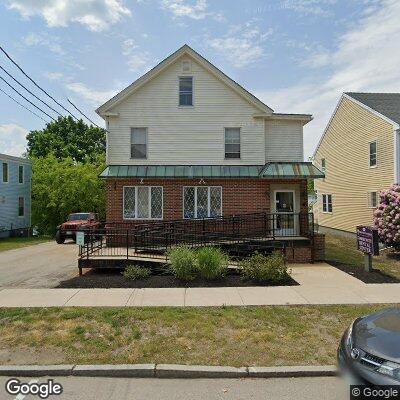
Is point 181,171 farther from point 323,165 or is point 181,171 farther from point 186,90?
point 323,165

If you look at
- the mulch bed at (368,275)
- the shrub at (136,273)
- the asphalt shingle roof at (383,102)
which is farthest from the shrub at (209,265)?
the asphalt shingle roof at (383,102)

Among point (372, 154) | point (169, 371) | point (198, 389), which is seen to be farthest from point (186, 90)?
point (198, 389)

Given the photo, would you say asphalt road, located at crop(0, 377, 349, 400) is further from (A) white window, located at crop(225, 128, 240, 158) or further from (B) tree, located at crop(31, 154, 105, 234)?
(B) tree, located at crop(31, 154, 105, 234)

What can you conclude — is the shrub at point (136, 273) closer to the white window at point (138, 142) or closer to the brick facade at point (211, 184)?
the brick facade at point (211, 184)

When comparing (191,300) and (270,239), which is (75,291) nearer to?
(191,300)

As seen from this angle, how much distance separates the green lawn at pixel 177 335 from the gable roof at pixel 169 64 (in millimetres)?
10922

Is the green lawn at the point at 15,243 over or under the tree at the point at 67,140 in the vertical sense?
under

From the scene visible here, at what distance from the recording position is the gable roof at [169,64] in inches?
665

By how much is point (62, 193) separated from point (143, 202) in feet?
61.7

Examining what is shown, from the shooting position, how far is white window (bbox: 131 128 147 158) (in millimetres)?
17125

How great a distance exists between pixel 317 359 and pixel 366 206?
1863cm

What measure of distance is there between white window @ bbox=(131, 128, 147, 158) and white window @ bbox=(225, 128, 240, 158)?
3.68 metres

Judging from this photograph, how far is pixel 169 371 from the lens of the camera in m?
5.36

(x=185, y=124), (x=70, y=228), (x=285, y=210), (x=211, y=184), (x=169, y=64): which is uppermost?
(x=169, y=64)
